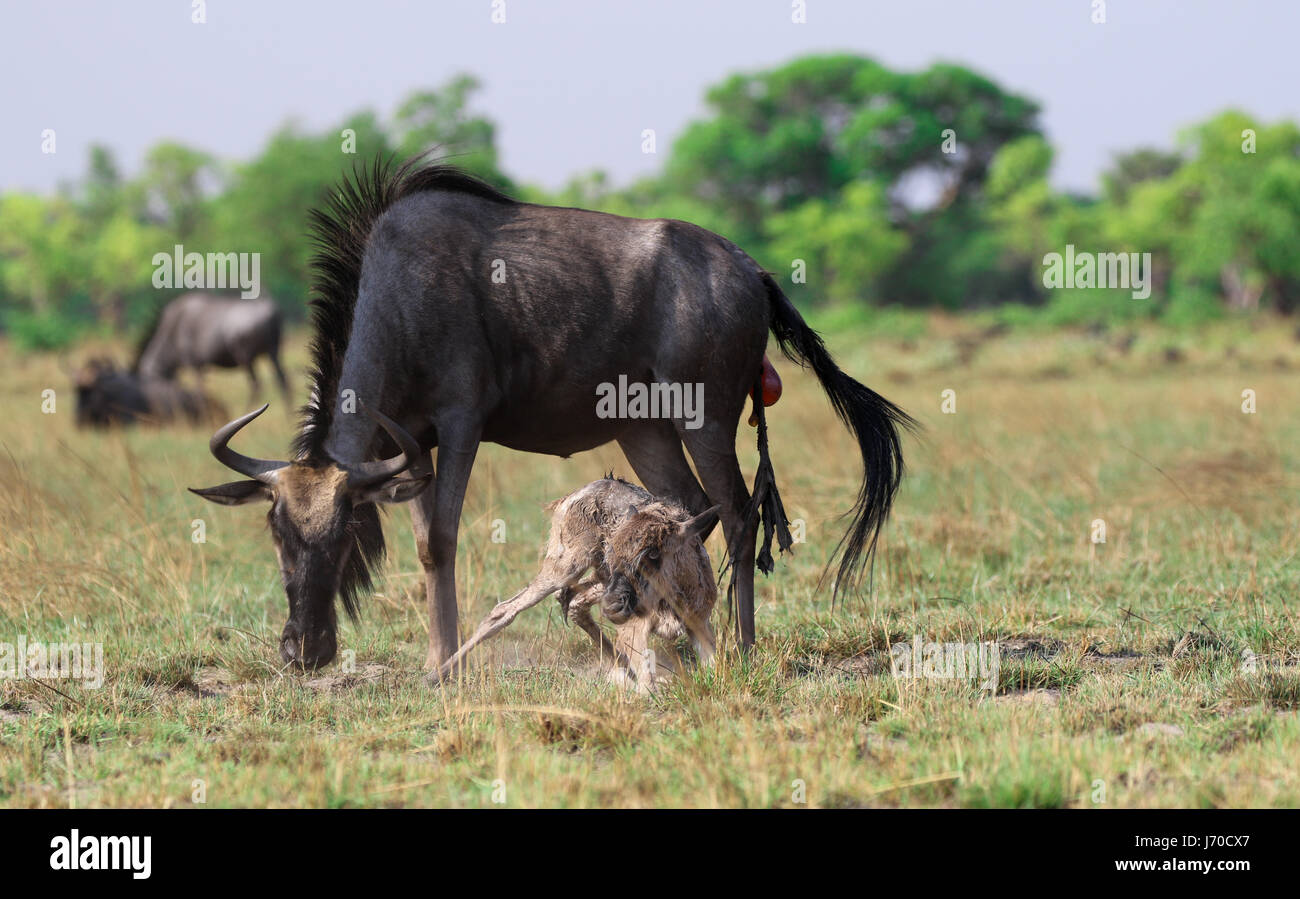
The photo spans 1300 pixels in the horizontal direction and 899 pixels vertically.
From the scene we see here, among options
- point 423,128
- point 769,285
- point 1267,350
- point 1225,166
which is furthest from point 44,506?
point 1225,166

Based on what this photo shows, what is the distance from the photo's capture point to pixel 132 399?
18.3 meters

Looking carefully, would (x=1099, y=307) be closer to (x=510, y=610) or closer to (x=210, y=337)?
(x=210, y=337)

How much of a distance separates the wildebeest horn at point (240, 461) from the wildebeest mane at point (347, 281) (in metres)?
0.17

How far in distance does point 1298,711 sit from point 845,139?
62.2 m

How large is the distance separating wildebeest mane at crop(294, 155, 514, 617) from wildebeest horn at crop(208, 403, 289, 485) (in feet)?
0.57

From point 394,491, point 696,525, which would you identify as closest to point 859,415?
point 696,525

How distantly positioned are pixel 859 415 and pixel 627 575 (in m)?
1.81

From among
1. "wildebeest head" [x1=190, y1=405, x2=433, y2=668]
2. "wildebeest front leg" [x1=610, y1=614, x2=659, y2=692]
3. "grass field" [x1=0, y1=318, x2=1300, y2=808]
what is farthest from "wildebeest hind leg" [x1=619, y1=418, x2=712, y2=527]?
"wildebeest head" [x1=190, y1=405, x2=433, y2=668]

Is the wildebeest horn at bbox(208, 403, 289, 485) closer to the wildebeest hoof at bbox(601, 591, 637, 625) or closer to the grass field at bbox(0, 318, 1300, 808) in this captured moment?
the grass field at bbox(0, 318, 1300, 808)

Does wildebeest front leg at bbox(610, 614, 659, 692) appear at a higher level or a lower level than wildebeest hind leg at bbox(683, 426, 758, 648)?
lower

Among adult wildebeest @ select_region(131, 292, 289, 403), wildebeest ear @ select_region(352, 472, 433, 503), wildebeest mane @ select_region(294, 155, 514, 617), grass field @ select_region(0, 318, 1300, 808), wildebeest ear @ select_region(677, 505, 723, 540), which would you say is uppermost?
adult wildebeest @ select_region(131, 292, 289, 403)

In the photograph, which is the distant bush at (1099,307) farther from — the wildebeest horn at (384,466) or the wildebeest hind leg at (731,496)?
the wildebeest horn at (384,466)

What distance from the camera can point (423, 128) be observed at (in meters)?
51.7

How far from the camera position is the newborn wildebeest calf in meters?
5.32
